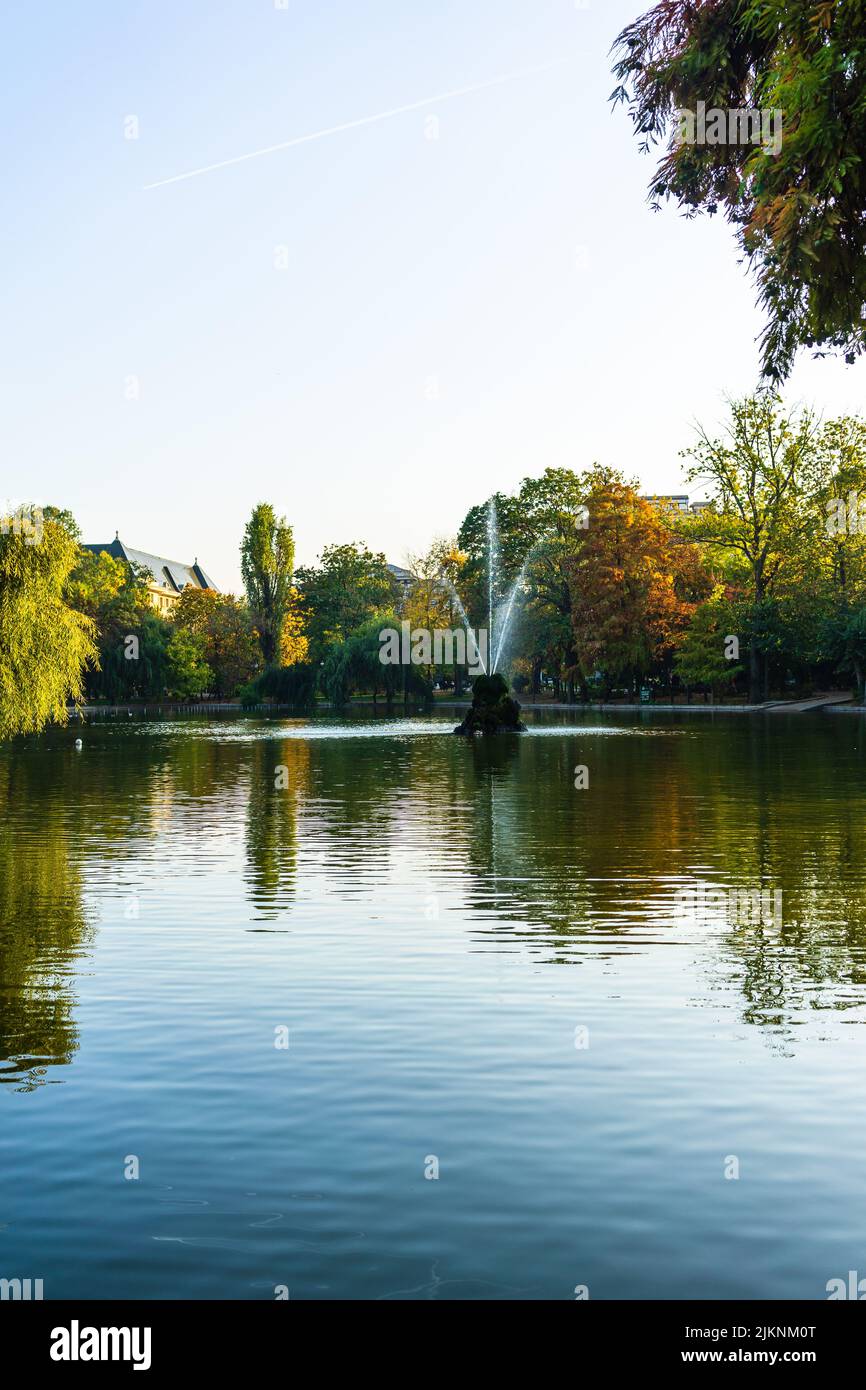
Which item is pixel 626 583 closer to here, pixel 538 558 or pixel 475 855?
pixel 538 558

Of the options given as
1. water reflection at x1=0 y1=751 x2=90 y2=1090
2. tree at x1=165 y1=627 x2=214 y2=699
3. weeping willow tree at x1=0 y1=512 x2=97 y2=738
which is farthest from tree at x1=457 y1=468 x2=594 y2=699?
water reflection at x1=0 y1=751 x2=90 y2=1090

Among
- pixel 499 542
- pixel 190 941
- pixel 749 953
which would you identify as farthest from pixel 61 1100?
pixel 499 542

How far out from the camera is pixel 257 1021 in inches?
344

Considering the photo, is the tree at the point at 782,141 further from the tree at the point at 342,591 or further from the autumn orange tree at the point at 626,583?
the tree at the point at 342,591

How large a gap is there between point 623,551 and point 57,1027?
7322 cm

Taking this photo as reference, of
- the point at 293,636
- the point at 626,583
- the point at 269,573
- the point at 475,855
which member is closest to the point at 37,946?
the point at 475,855

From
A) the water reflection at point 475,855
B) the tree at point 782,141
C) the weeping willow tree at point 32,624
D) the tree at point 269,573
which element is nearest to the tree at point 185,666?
the tree at point 269,573

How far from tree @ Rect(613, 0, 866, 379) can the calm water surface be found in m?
4.28

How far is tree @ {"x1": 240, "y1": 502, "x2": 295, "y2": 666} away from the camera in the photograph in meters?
111

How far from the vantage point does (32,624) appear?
36594mm

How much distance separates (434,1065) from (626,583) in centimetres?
7319

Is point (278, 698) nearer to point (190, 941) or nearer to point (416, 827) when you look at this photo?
point (416, 827)
